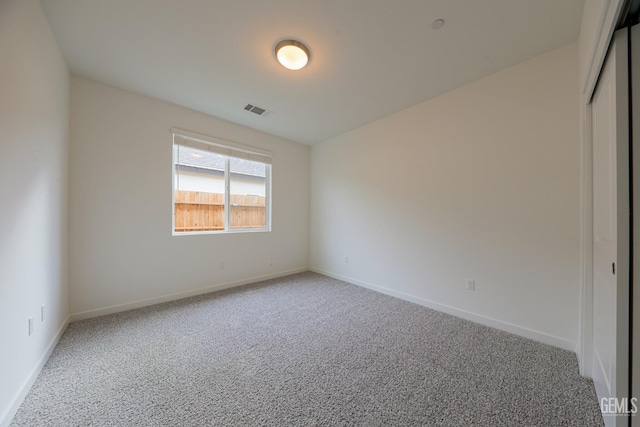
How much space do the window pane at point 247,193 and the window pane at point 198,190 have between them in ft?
0.61

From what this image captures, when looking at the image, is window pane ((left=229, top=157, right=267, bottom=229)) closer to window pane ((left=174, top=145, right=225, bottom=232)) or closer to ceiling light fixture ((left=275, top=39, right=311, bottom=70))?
window pane ((left=174, top=145, right=225, bottom=232))

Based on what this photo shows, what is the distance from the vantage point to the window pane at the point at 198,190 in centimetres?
324

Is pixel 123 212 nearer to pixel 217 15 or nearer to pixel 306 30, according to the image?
pixel 217 15

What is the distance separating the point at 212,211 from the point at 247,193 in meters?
0.68

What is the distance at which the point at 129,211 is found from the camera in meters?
2.77

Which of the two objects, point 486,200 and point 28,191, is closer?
point 28,191

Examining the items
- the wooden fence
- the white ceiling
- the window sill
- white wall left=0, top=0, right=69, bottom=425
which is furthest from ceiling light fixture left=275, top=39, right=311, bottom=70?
the window sill

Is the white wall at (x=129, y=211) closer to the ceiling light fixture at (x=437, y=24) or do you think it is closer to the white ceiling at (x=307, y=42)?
the white ceiling at (x=307, y=42)

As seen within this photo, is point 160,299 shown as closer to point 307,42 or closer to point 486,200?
point 307,42

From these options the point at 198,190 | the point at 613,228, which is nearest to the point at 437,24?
the point at 613,228

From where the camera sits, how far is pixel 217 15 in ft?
5.70

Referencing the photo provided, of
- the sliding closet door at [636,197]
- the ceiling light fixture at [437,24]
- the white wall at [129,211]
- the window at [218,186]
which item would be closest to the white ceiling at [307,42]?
A: the ceiling light fixture at [437,24]

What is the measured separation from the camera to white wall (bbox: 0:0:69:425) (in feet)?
4.24

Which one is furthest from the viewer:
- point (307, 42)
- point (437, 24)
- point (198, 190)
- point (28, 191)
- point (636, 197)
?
point (198, 190)
